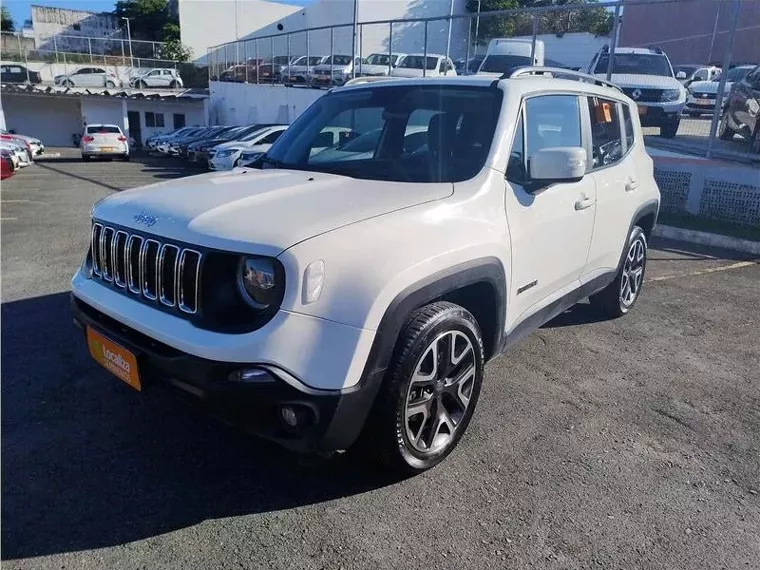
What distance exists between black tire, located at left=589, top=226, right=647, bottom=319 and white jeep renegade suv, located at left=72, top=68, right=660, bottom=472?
3.29 ft

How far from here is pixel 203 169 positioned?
2006 cm

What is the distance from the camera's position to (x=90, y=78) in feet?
133

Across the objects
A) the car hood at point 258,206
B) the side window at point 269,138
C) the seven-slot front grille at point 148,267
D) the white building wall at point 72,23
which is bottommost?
the side window at point 269,138

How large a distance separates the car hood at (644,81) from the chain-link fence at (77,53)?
39.2 meters

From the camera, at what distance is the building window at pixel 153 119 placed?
40.4m

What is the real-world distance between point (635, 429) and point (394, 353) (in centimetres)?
173

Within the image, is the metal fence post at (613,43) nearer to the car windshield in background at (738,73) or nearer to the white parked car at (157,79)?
the car windshield in background at (738,73)

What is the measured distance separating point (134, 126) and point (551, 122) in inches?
1633

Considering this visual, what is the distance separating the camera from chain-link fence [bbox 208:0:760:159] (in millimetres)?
9984

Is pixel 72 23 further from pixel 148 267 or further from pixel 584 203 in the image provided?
pixel 148 267

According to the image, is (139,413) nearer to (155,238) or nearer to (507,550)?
(155,238)

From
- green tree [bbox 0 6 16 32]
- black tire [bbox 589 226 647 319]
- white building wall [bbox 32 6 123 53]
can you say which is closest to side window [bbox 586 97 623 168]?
black tire [bbox 589 226 647 319]

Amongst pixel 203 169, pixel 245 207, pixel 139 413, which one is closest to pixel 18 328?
pixel 139 413

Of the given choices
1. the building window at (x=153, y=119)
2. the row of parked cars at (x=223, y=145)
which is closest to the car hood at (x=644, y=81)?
the row of parked cars at (x=223, y=145)
